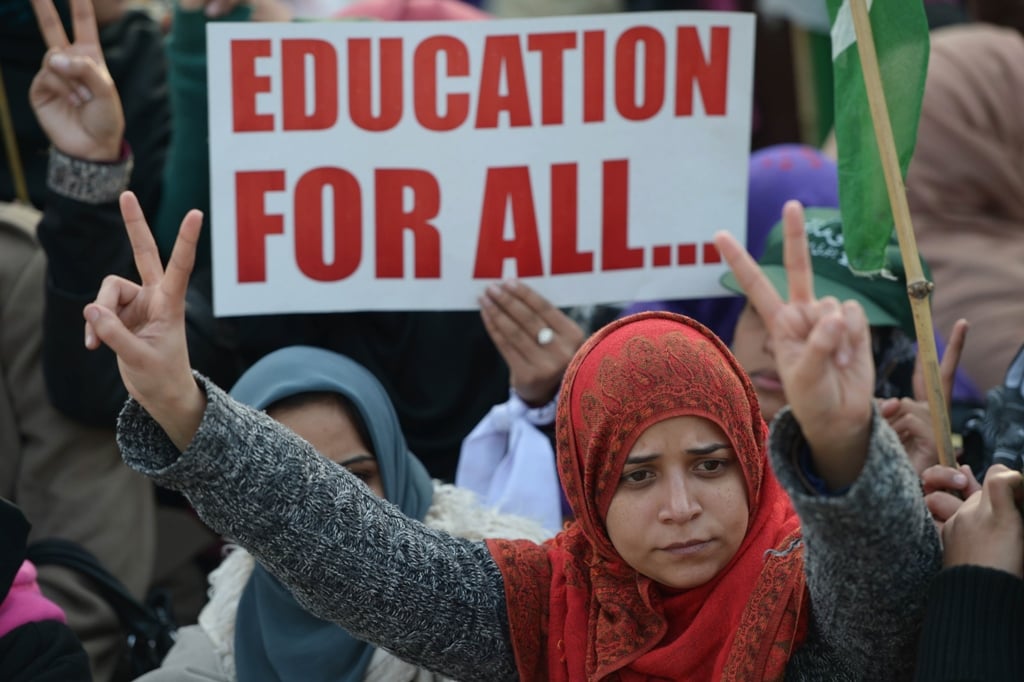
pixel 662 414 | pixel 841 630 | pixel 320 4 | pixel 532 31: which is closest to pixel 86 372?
pixel 532 31

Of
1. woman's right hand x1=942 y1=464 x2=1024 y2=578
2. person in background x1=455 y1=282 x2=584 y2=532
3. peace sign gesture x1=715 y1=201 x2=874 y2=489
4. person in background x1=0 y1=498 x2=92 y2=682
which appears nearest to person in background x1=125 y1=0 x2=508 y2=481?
person in background x1=455 y1=282 x2=584 y2=532

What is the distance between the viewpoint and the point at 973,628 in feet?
6.69

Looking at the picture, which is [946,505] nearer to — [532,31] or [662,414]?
[662,414]

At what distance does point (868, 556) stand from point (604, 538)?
0.52 metres

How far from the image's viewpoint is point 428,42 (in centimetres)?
349

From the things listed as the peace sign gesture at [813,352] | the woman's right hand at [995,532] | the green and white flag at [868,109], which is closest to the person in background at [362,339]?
the green and white flag at [868,109]

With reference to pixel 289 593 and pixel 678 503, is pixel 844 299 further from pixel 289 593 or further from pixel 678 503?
pixel 289 593

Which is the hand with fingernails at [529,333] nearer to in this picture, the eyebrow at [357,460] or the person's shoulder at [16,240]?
the eyebrow at [357,460]

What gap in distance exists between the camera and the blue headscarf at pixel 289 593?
113 inches

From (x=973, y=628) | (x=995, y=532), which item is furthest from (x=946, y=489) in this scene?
(x=973, y=628)

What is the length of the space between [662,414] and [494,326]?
3.80ft

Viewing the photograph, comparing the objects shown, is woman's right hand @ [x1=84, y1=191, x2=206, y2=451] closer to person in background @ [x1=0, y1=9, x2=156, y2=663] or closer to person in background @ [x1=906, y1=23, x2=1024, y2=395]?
person in background @ [x1=0, y1=9, x2=156, y2=663]

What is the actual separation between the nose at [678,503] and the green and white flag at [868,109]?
62 centimetres

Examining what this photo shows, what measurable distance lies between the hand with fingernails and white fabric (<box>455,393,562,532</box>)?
9 cm
